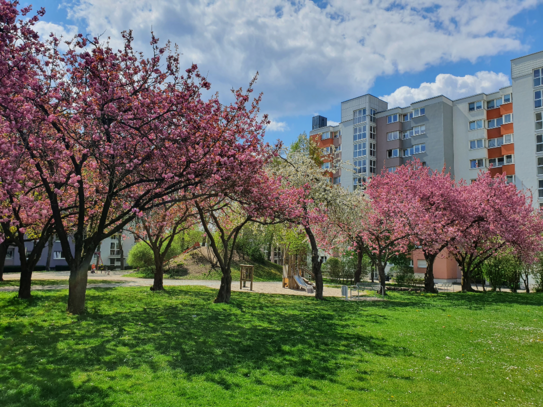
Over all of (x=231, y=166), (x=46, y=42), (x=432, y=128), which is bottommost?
(x=231, y=166)

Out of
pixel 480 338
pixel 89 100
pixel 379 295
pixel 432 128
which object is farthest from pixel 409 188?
pixel 432 128

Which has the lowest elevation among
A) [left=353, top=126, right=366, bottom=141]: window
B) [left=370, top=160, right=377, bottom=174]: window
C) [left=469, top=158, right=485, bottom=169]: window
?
[left=469, top=158, right=485, bottom=169]: window

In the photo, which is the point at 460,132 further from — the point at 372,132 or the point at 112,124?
the point at 112,124

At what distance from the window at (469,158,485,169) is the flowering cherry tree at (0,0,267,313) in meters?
39.6

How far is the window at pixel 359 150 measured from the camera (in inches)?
2095

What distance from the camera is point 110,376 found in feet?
18.3

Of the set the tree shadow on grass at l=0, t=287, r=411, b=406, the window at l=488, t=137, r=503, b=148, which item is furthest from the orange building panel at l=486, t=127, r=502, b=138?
the tree shadow on grass at l=0, t=287, r=411, b=406

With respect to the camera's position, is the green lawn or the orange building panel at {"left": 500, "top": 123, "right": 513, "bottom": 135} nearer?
the green lawn

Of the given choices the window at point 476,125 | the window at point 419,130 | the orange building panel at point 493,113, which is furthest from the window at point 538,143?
the window at point 419,130

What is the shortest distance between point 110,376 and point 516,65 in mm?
46891

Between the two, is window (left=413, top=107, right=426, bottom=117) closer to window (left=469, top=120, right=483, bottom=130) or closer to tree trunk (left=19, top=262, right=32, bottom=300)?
window (left=469, top=120, right=483, bottom=130)

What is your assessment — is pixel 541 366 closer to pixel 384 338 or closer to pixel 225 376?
pixel 384 338

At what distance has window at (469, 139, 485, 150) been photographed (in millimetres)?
42625

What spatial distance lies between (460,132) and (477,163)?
4.59m
